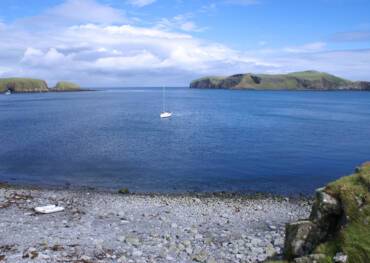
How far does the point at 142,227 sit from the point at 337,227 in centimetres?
1635

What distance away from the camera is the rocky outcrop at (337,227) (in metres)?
13.5

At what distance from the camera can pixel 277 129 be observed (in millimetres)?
100250

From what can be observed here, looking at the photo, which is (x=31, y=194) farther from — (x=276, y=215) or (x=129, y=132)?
(x=129, y=132)

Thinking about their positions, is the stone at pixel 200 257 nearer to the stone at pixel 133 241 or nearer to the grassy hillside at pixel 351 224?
the stone at pixel 133 241

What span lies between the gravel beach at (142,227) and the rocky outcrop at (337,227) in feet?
23.7

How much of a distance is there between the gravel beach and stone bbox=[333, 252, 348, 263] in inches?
343

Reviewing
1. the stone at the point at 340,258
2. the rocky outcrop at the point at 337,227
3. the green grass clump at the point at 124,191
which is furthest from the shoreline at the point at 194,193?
the stone at the point at 340,258

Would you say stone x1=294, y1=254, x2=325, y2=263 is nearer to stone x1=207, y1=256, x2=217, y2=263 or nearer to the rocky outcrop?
the rocky outcrop

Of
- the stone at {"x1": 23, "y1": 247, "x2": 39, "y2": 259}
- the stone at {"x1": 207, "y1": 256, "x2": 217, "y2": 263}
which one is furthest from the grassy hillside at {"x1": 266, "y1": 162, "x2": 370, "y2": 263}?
the stone at {"x1": 23, "y1": 247, "x2": 39, "y2": 259}

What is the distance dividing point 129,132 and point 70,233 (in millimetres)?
66902

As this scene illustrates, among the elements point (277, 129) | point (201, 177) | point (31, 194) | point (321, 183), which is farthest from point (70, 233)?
point (277, 129)

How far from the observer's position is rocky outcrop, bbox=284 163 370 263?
13.5 metres

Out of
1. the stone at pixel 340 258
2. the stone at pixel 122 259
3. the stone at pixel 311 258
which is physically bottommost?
the stone at pixel 122 259

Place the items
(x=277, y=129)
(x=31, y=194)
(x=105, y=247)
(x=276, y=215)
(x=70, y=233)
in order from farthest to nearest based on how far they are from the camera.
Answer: (x=277, y=129) < (x=31, y=194) < (x=276, y=215) < (x=70, y=233) < (x=105, y=247)
